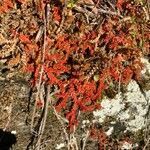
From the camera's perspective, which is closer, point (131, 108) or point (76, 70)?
point (76, 70)

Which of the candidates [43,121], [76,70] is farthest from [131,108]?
[43,121]

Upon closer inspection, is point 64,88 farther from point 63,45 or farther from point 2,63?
point 2,63

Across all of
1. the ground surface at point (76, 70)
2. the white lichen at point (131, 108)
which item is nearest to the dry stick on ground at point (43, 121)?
the ground surface at point (76, 70)

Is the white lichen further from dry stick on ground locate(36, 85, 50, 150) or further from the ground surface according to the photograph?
dry stick on ground locate(36, 85, 50, 150)

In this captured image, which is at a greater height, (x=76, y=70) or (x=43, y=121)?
(x=76, y=70)

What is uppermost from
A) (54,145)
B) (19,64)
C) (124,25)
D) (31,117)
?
(124,25)

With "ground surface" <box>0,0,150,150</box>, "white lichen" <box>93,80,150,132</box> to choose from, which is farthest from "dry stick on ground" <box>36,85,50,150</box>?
"white lichen" <box>93,80,150,132</box>

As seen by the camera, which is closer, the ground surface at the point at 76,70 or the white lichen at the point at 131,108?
the ground surface at the point at 76,70

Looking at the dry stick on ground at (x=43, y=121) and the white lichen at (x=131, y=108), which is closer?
the dry stick on ground at (x=43, y=121)

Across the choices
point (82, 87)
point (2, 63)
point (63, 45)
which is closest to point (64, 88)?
point (82, 87)

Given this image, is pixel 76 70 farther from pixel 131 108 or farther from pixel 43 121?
pixel 131 108

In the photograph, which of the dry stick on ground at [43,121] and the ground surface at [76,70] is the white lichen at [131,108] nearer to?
the ground surface at [76,70]
